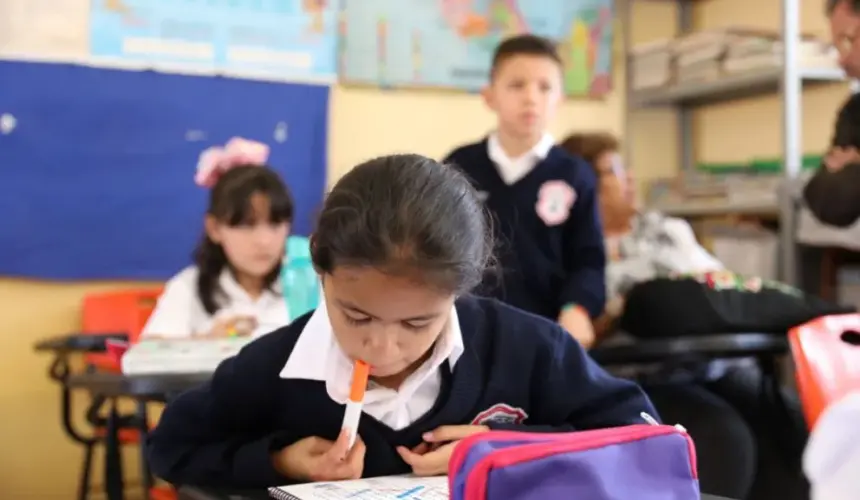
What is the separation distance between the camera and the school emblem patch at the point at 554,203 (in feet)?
7.02

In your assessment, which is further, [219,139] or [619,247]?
[219,139]

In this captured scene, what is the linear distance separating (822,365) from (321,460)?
0.61 meters

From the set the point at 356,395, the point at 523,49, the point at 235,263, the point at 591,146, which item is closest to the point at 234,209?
the point at 235,263

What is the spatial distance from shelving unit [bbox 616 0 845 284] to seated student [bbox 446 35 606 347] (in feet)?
3.47

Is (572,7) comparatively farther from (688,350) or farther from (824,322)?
(824,322)

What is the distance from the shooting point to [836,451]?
0.52 m

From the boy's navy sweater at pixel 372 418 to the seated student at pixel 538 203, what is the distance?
1.03 meters

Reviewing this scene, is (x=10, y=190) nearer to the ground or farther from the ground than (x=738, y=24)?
nearer to the ground

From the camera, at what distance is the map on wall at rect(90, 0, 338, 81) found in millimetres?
2869

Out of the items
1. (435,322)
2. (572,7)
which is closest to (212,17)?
(572,7)

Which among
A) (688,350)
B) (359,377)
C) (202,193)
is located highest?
(202,193)

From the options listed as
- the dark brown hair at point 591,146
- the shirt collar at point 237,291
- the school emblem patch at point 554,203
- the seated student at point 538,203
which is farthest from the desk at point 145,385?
the dark brown hair at point 591,146

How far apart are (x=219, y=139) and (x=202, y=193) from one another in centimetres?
18

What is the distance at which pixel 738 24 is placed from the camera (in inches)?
141
